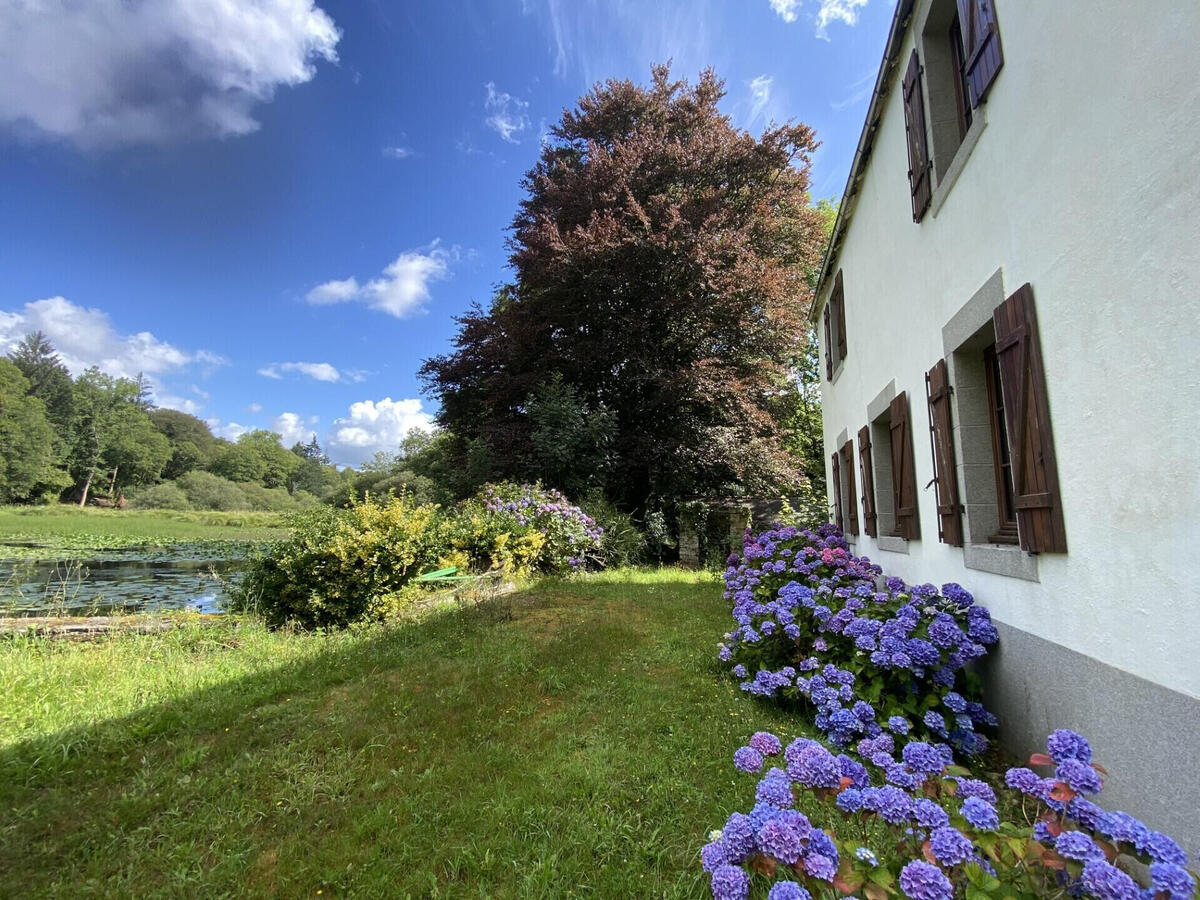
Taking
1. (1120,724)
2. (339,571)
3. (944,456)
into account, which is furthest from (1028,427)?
(339,571)

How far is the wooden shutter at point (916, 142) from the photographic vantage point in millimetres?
3795

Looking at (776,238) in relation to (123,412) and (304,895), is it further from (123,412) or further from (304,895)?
(123,412)

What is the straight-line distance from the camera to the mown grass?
22.3 metres

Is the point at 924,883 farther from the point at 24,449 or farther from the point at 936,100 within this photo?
the point at 24,449

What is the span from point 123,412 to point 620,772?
64665 mm

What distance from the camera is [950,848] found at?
1.13m

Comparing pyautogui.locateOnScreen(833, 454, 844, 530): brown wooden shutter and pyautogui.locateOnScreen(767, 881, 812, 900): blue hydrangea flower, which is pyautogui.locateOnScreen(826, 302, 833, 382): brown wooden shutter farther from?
pyautogui.locateOnScreen(767, 881, 812, 900): blue hydrangea flower

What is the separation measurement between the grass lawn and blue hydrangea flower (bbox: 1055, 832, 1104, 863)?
1.28 meters

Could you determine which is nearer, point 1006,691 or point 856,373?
point 1006,691

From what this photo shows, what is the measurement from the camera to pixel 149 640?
4934 mm

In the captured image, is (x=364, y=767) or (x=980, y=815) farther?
(x=364, y=767)

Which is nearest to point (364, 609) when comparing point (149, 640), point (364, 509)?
point (364, 509)

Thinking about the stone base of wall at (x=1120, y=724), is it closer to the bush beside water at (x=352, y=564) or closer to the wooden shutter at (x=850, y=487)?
the wooden shutter at (x=850, y=487)

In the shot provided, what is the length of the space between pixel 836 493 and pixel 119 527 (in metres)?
35.3
